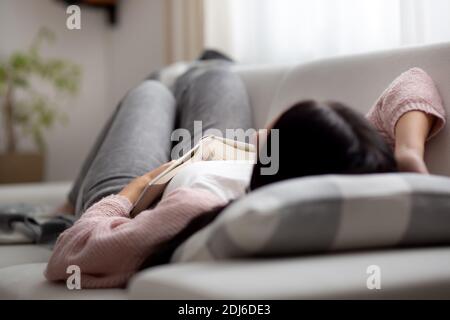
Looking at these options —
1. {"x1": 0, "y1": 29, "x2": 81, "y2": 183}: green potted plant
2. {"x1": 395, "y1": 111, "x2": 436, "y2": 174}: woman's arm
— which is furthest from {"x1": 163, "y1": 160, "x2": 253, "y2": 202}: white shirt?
{"x1": 0, "y1": 29, "x2": 81, "y2": 183}: green potted plant

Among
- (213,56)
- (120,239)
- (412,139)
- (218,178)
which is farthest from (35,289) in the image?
(213,56)

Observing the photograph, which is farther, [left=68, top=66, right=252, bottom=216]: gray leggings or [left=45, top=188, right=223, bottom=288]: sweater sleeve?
[left=68, top=66, right=252, bottom=216]: gray leggings

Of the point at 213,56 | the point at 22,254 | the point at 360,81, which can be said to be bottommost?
the point at 22,254

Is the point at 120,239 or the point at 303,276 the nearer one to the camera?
the point at 303,276

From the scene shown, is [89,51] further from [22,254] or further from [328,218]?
[328,218]

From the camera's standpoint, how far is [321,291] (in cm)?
67

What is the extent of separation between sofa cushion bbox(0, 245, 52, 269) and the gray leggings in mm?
128

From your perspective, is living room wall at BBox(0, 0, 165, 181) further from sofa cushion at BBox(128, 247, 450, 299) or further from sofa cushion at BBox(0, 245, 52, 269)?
sofa cushion at BBox(128, 247, 450, 299)

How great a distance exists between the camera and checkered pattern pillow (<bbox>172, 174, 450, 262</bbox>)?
74 cm

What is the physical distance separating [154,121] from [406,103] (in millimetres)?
766

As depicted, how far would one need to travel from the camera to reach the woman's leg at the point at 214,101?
182 cm

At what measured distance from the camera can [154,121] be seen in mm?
1788

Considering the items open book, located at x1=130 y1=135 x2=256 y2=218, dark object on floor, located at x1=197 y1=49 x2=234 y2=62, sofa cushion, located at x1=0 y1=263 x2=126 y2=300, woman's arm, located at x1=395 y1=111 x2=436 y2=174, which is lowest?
sofa cushion, located at x1=0 y1=263 x2=126 y2=300
